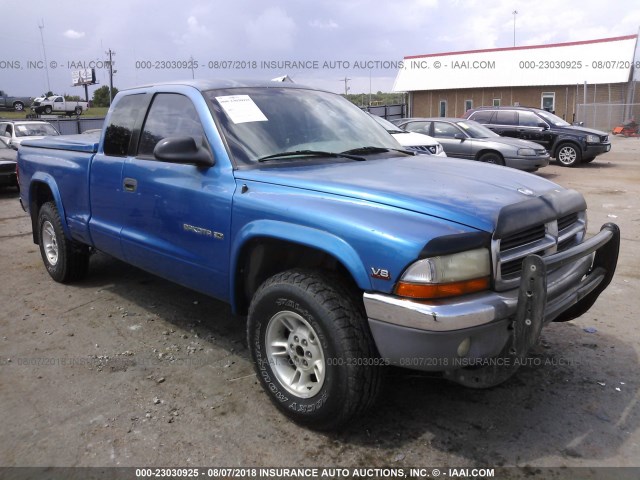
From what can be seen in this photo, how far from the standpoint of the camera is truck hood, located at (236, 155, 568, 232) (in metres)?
2.57

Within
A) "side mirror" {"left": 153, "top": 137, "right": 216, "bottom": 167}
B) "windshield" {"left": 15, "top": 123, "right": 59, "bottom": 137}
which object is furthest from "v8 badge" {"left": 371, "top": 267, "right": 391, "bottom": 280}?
"windshield" {"left": 15, "top": 123, "right": 59, "bottom": 137}

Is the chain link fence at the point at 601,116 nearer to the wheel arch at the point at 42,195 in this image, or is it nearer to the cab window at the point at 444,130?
the cab window at the point at 444,130

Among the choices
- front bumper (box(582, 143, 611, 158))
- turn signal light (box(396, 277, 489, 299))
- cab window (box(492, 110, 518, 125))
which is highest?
cab window (box(492, 110, 518, 125))

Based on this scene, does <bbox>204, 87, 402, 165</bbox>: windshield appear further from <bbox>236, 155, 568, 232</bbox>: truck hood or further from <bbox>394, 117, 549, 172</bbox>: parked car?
<bbox>394, 117, 549, 172</bbox>: parked car

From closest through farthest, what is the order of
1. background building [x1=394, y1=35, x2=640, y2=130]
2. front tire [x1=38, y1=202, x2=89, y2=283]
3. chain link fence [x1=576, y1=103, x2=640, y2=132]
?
1. front tire [x1=38, y1=202, x2=89, y2=283]
2. chain link fence [x1=576, y1=103, x2=640, y2=132]
3. background building [x1=394, y1=35, x2=640, y2=130]

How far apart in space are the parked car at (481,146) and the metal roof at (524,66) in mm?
25151

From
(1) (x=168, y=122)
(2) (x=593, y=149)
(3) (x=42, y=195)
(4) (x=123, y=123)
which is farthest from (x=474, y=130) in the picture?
(1) (x=168, y=122)

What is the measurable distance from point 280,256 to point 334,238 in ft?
2.10

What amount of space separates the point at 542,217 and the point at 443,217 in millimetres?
643

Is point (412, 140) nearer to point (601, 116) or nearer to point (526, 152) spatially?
point (526, 152)

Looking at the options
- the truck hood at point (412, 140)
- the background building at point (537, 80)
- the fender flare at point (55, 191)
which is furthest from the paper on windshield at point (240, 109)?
the background building at point (537, 80)

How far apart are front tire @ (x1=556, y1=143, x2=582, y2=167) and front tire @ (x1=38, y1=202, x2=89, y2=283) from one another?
14.1 meters

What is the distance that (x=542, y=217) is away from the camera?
9.14ft

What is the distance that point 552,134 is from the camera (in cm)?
1555
